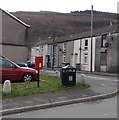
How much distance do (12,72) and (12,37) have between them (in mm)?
10086

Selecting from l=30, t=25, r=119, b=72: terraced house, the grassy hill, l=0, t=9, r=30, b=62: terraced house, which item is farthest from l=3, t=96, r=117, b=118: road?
the grassy hill

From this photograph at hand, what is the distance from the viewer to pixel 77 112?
25.0 ft

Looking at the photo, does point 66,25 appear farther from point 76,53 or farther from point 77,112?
point 77,112

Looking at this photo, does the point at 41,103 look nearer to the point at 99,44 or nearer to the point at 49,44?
the point at 99,44

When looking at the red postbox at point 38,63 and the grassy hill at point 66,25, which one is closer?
the red postbox at point 38,63

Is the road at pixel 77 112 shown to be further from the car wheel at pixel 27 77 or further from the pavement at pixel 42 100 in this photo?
the car wheel at pixel 27 77

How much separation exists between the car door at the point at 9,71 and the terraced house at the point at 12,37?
913cm

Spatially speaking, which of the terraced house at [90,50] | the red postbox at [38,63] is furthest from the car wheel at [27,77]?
the terraced house at [90,50]

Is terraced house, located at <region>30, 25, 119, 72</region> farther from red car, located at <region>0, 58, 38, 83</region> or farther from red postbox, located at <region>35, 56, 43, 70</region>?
red postbox, located at <region>35, 56, 43, 70</region>

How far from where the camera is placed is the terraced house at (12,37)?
21.7m

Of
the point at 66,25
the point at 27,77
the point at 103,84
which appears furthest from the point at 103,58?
the point at 66,25

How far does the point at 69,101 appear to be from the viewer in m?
9.18

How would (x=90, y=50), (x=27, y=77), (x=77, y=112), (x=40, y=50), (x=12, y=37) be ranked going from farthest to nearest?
(x=40, y=50) → (x=90, y=50) → (x=12, y=37) → (x=27, y=77) → (x=77, y=112)

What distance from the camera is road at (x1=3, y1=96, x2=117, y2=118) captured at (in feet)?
23.4
